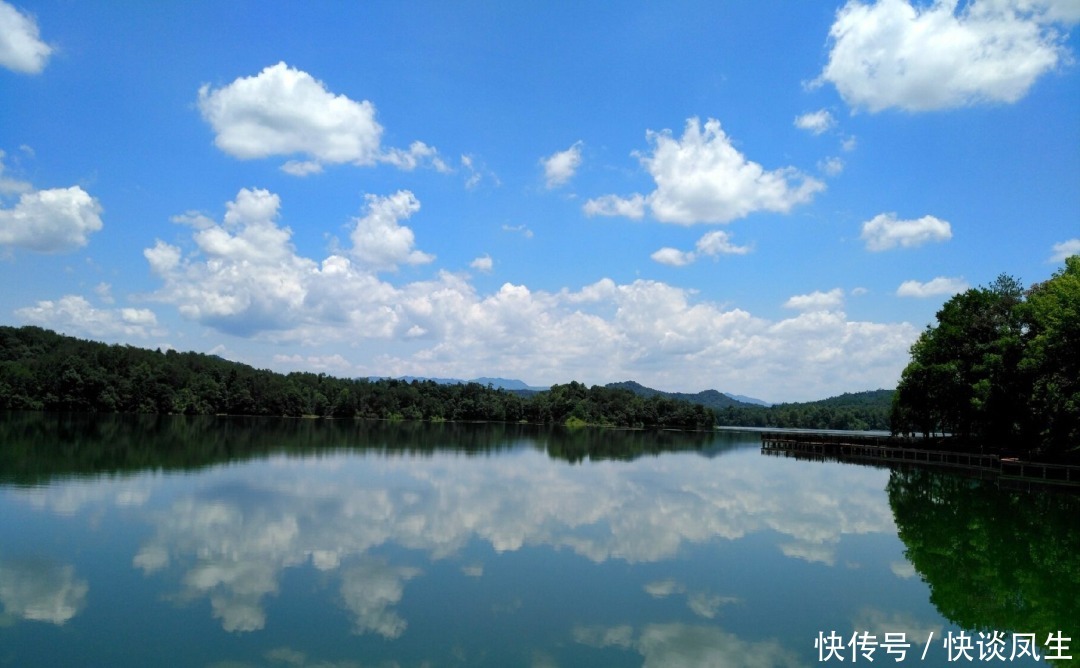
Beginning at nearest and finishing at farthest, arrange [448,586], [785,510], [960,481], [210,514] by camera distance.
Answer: [448,586]
[210,514]
[785,510]
[960,481]

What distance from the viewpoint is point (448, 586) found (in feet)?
A: 50.2

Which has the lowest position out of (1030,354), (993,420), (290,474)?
(290,474)

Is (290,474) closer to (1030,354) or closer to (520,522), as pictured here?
(520,522)

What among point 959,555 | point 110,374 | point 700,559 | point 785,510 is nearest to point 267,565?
point 700,559

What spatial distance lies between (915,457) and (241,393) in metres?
106

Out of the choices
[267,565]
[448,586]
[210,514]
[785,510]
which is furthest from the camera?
[785,510]

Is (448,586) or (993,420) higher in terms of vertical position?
(993,420)

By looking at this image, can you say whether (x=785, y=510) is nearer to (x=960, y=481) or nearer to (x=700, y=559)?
(x=700, y=559)

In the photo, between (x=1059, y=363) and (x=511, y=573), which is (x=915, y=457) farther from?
(x=511, y=573)

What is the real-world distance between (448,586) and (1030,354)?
3579 centimetres

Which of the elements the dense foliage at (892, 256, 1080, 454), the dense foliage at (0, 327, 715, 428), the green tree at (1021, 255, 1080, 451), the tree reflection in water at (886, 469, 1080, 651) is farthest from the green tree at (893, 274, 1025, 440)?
the dense foliage at (0, 327, 715, 428)

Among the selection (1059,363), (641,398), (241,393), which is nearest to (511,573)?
(1059,363)

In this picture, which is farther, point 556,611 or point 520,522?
point 520,522

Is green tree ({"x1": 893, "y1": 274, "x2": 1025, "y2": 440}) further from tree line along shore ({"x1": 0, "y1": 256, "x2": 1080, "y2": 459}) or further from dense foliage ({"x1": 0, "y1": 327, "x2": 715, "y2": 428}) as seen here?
dense foliage ({"x1": 0, "y1": 327, "x2": 715, "y2": 428})
